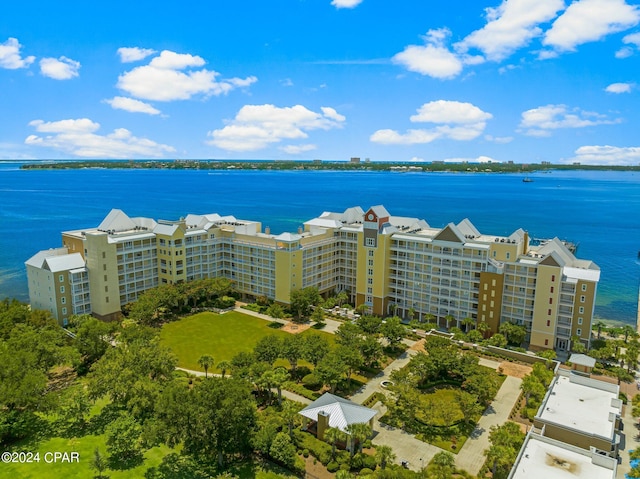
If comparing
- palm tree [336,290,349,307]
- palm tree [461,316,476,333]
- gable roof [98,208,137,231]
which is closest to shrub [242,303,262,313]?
palm tree [336,290,349,307]

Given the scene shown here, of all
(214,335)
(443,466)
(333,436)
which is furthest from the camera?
(214,335)

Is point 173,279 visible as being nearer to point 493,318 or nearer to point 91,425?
point 91,425

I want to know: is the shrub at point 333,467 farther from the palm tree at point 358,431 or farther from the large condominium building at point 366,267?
the large condominium building at point 366,267

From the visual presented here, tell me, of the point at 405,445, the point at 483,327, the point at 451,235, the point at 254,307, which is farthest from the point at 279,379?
the point at 451,235

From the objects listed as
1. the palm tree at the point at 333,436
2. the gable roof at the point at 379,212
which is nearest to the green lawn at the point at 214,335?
the palm tree at the point at 333,436

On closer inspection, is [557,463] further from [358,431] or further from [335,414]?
[335,414]
